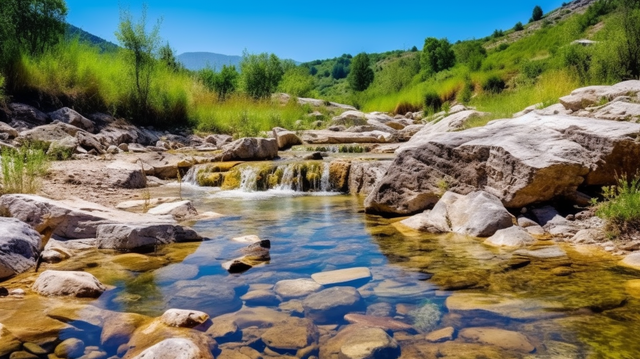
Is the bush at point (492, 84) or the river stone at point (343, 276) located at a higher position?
the bush at point (492, 84)

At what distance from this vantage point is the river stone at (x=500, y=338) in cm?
224

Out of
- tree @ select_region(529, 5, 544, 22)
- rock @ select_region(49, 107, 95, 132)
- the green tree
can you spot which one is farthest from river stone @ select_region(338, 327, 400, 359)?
tree @ select_region(529, 5, 544, 22)

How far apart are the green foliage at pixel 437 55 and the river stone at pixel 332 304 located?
43.2 m

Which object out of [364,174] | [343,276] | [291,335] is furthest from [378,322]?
[364,174]

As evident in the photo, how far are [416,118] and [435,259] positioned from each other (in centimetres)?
1821

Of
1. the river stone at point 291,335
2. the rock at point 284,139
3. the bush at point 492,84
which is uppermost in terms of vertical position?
the bush at point 492,84

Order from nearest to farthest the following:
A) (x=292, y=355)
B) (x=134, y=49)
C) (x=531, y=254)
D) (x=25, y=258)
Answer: (x=292, y=355)
(x=25, y=258)
(x=531, y=254)
(x=134, y=49)

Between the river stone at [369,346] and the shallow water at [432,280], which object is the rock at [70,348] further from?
the river stone at [369,346]

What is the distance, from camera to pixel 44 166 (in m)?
7.11

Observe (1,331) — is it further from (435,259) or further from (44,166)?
(44,166)

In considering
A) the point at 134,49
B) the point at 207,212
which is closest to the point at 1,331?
the point at 207,212

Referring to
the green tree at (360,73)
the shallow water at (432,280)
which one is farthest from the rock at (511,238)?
the green tree at (360,73)

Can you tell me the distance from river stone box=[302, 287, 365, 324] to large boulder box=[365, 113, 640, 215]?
102 inches

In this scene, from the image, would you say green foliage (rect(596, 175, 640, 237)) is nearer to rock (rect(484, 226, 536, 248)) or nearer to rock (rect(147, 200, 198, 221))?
rock (rect(484, 226, 536, 248))
